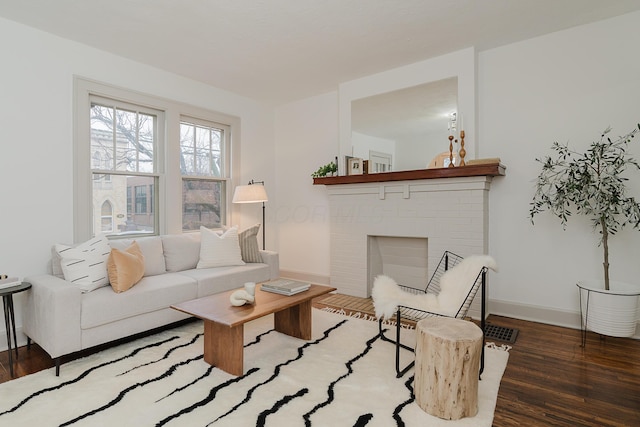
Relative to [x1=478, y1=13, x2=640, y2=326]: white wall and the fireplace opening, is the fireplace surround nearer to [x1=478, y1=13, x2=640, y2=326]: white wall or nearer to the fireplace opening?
the fireplace opening

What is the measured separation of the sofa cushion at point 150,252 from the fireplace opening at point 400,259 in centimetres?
229

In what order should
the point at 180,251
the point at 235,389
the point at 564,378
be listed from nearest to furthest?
the point at 235,389, the point at 564,378, the point at 180,251

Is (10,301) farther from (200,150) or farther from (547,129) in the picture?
(547,129)

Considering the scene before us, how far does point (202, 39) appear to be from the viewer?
312cm

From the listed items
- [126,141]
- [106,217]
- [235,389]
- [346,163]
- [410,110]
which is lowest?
[235,389]

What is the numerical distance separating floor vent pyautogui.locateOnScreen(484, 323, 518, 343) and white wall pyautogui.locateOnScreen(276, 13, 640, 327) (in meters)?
0.39

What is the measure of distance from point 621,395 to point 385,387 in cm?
137

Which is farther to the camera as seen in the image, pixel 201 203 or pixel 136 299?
pixel 201 203

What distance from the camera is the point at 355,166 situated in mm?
4191

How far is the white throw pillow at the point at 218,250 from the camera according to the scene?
3.58 meters

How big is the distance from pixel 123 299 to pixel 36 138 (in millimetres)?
1632

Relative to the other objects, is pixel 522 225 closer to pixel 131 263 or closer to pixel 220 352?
pixel 220 352

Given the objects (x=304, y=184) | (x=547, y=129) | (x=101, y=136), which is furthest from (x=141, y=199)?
(x=547, y=129)

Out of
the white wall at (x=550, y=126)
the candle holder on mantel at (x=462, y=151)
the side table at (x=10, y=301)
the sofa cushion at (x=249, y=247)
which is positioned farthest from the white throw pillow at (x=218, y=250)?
the white wall at (x=550, y=126)
